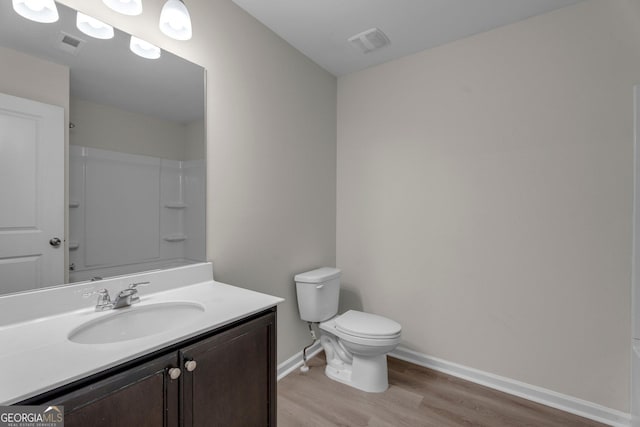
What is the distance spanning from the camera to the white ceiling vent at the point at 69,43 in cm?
115

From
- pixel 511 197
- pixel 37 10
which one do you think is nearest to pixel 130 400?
pixel 37 10

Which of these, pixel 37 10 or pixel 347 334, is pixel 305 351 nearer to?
pixel 347 334

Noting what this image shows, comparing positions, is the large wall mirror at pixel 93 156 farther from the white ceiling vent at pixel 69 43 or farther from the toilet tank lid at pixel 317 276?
the toilet tank lid at pixel 317 276

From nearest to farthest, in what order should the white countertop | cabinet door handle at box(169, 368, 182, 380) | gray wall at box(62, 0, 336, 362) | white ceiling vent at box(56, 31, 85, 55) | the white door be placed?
the white countertop < cabinet door handle at box(169, 368, 182, 380) < the white door < white ceiling vent at box(56, 31, 85, 55) < gray wall at box(62, 0, 336, 362)

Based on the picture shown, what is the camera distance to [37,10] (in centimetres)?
109

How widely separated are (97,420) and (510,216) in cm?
229

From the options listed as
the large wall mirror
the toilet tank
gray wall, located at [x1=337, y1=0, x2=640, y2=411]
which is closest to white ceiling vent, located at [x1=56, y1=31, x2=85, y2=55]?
the large wall mirror

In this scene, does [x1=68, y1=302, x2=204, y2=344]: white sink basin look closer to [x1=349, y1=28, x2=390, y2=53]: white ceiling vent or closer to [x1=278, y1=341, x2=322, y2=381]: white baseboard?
[x1=278, y1=341, x2=322, y2=381]: white baseboard

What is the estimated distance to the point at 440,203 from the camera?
86.4 inches

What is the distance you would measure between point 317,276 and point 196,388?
126 cm

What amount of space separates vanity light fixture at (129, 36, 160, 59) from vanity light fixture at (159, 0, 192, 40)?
0.38ft

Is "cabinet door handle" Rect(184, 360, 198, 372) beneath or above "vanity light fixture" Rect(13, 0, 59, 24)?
beneath

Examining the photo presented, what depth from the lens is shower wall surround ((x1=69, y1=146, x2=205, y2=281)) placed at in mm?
1183

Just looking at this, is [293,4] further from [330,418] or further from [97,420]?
[330,418]
